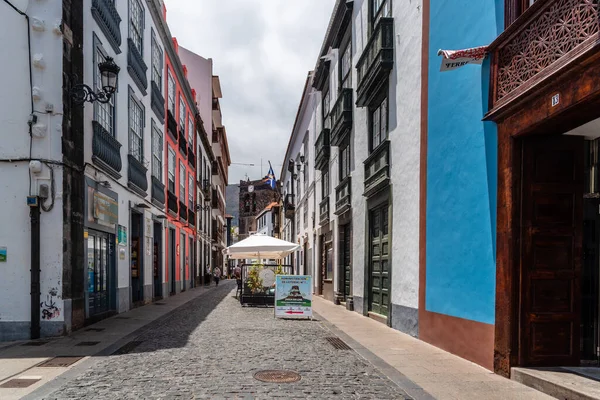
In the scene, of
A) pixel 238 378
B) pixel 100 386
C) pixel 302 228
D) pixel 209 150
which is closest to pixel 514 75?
pixel 238 378

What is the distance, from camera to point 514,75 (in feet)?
21.5

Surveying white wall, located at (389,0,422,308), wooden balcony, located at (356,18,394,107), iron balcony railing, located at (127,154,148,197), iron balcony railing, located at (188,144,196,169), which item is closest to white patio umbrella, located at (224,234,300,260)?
iron balcony railing, located at (127,154,148,197)

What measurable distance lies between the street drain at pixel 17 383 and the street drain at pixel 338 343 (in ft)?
15.7

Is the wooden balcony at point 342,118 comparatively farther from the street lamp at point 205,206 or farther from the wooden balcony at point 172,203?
the street lamp at point 205,206

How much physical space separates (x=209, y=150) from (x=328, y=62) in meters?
20.0

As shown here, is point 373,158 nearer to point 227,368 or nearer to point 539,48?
point 539,48

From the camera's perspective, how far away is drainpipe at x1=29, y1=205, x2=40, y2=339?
379 inches

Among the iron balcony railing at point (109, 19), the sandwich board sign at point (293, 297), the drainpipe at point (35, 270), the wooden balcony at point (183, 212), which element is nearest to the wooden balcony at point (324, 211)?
the wooden balcony at point (183, 212)

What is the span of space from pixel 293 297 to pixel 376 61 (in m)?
6.31

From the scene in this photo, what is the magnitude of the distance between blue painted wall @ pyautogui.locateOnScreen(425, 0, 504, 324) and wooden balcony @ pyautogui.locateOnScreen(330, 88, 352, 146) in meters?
7.54

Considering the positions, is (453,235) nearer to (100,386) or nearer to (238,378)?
(238,378)

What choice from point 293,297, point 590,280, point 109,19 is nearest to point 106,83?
point 109,19

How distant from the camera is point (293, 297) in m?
13.9

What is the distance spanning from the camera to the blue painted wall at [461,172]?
23.7 ft
